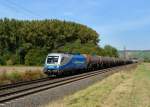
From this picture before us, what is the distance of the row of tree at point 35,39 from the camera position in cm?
10329

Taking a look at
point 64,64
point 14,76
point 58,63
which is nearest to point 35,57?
point 64,64

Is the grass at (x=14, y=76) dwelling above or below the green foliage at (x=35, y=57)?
below

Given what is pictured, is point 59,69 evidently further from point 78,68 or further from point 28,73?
point 78,68

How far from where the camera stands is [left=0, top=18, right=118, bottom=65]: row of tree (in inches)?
4066

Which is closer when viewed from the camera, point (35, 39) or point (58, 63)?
point (58, 63)

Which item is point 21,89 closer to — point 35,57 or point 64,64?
point 64,64

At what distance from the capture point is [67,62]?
44.7 m

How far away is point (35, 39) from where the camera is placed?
352 ft

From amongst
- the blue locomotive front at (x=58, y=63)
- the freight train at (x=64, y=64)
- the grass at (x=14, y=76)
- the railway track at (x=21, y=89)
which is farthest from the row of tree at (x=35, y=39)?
the railway track at (x=21, y=89)

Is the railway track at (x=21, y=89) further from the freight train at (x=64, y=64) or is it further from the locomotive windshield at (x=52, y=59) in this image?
the locomotive windshield at (x=52, y=59)

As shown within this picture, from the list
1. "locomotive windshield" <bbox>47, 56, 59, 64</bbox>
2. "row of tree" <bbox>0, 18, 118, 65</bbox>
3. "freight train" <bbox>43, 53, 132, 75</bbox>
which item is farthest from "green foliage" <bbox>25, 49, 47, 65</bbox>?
"locomotive windshield" <bbox>47, 56, 59, 64</bbox>

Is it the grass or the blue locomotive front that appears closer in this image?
the grass

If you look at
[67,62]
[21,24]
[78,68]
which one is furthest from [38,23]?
[67,62]

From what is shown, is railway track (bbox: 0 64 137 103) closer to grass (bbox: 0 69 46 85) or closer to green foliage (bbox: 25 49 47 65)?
grass (bbox: 0 69 46 85)
